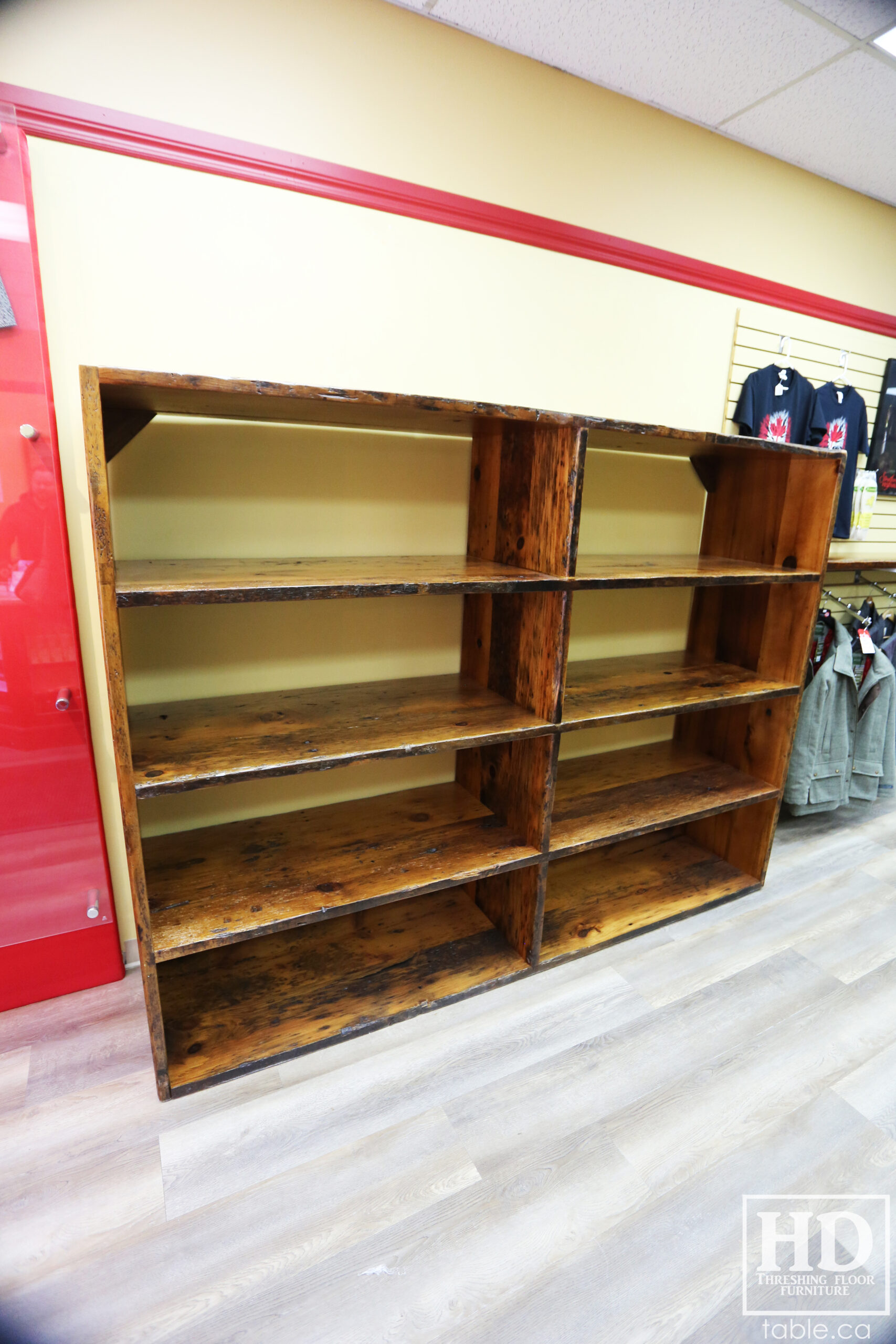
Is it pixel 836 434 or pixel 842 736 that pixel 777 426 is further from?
pixel 842 736

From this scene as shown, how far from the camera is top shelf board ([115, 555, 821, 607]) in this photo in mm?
1351

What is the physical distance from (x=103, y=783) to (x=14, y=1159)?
2.95ft

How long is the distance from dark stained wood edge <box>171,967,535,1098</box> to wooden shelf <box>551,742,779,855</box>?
471mm

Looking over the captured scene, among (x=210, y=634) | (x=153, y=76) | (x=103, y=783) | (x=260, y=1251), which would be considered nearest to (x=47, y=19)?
(x=153, y=76)

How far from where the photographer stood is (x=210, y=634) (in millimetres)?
1887

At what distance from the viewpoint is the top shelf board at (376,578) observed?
1.35 metres

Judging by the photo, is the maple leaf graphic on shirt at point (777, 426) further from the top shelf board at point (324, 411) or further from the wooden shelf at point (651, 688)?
the wooden shelf at point (651, 688)

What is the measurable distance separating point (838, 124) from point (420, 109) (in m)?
1.53

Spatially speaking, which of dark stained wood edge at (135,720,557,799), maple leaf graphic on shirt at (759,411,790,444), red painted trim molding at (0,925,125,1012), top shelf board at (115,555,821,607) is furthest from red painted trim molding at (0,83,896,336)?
red painted trim molding at (0,925,125,1012)

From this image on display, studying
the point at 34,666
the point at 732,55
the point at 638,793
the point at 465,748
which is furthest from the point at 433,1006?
the point at 732,55

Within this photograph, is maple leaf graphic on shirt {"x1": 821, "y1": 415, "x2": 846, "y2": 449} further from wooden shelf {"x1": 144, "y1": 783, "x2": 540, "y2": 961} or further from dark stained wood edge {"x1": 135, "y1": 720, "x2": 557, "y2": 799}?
wooden shelf {"x1": 144, "y1": 783, "x2": 540, "y2": 961}

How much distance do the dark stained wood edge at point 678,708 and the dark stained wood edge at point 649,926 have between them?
426 mm

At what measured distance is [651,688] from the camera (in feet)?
7.30

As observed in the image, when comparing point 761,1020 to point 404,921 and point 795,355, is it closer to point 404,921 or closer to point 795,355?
point 404,921
